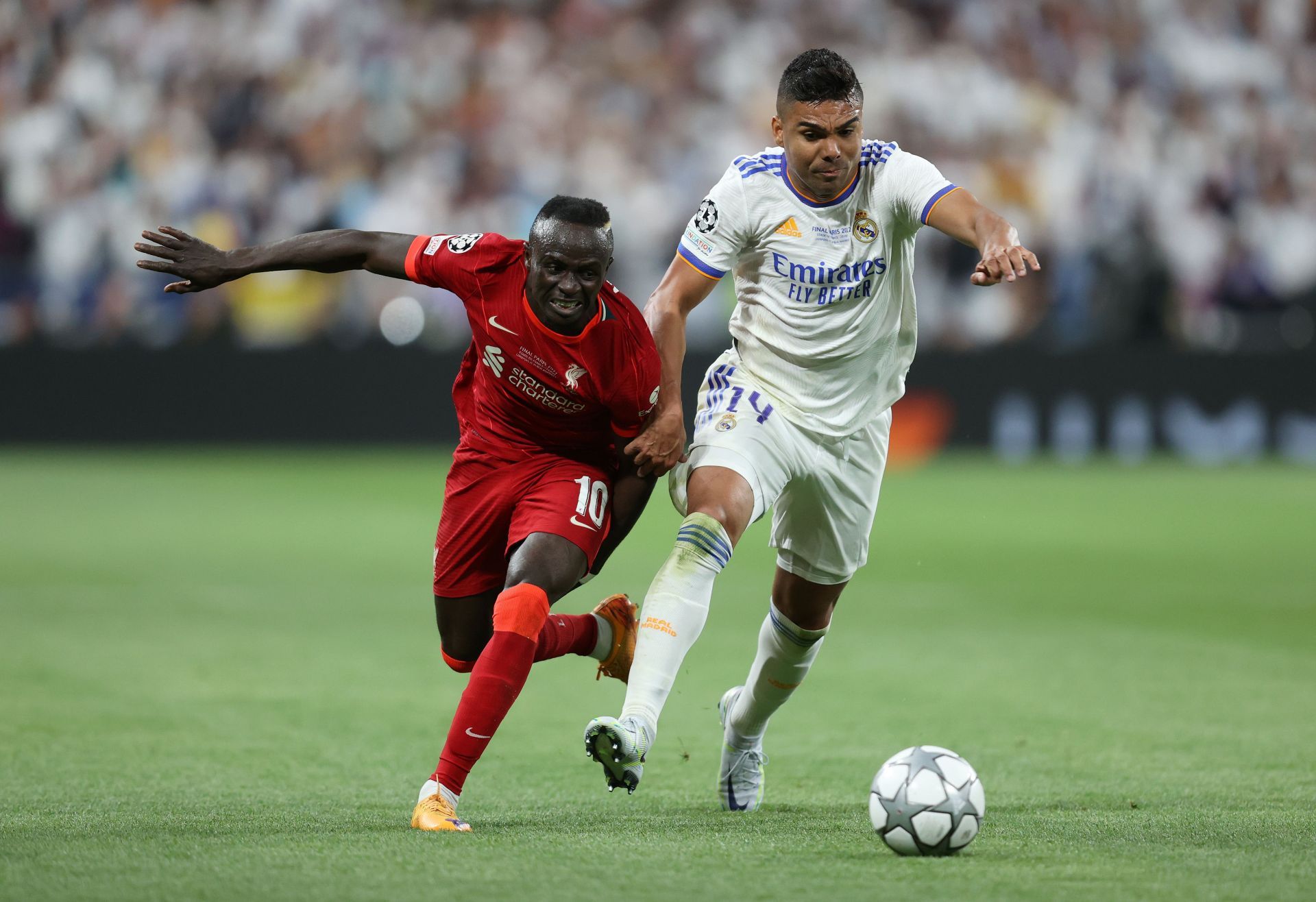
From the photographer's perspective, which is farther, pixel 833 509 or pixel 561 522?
pixel 833 509

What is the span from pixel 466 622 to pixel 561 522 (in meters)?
0.90

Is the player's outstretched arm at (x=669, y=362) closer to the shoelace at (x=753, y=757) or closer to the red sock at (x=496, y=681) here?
the red sock at (x=496, y=681)

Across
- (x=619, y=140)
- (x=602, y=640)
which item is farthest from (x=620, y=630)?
(x=619, y=140)

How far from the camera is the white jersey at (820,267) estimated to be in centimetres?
557

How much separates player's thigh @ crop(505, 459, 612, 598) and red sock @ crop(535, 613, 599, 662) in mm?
357

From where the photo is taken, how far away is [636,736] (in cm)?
467

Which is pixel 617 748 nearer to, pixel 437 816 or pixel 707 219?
pixel 437 816

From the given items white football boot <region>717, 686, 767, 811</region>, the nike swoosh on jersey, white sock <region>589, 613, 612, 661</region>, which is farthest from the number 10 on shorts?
white football boot <region>717, 686, 767, 811</region>

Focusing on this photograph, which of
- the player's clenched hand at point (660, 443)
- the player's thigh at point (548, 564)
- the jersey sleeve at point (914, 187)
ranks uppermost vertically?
the jersey sleeve at point (914, 187)

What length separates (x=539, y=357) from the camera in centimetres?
536

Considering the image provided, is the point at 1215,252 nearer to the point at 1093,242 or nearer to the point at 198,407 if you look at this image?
the point at 1093,242

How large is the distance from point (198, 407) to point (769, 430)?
13.7m

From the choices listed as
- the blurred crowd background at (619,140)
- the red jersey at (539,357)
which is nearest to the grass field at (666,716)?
the red jersey at (539,357)

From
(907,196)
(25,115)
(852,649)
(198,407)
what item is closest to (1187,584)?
(852,649)
